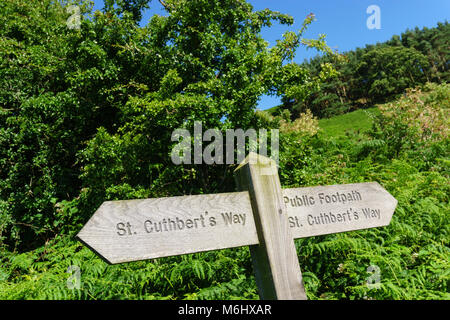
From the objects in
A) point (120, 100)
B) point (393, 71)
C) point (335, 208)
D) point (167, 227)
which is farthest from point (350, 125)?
point (167, 227)

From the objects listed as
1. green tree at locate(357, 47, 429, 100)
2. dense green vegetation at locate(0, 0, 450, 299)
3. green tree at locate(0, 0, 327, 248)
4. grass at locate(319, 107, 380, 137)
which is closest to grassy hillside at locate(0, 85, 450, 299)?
dense green vegetation at locate(0, 0, 450, 299)

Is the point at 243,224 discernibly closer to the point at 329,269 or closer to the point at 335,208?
the point at 335,208

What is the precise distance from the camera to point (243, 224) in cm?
176

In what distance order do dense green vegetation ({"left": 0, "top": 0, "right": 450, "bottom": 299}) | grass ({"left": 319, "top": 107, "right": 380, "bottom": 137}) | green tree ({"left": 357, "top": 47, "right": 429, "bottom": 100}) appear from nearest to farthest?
dense green vegetation ({"left": 0, "top": 0, "right": 450, "bottom": 299}) < grass ({"left": 319, "top": 107, "right": 380, "bottom": 137}) < green tree ({"left": 357, "top": 47, "right": 429, "bottom": 100})

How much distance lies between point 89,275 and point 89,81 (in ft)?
17.0

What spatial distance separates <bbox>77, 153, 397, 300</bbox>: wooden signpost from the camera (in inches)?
59.1

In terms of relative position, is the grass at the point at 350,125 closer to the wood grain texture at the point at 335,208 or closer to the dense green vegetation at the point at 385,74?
the wood grain texture at the point at 335,208

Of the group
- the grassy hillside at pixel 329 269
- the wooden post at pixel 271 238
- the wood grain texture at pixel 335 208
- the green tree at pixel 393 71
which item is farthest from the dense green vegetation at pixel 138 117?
the green tree at pixel 393 71

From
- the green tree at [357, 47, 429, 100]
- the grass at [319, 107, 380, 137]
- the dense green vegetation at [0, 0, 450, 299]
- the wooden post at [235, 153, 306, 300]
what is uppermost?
the green tree at [357, 47, 429, 100]

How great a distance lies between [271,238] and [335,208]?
0.60 m

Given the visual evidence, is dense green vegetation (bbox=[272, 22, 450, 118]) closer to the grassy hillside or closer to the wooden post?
the grassy hillside

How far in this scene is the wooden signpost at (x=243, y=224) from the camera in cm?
150

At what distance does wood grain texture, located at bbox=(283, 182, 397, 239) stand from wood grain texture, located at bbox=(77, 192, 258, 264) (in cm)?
31
